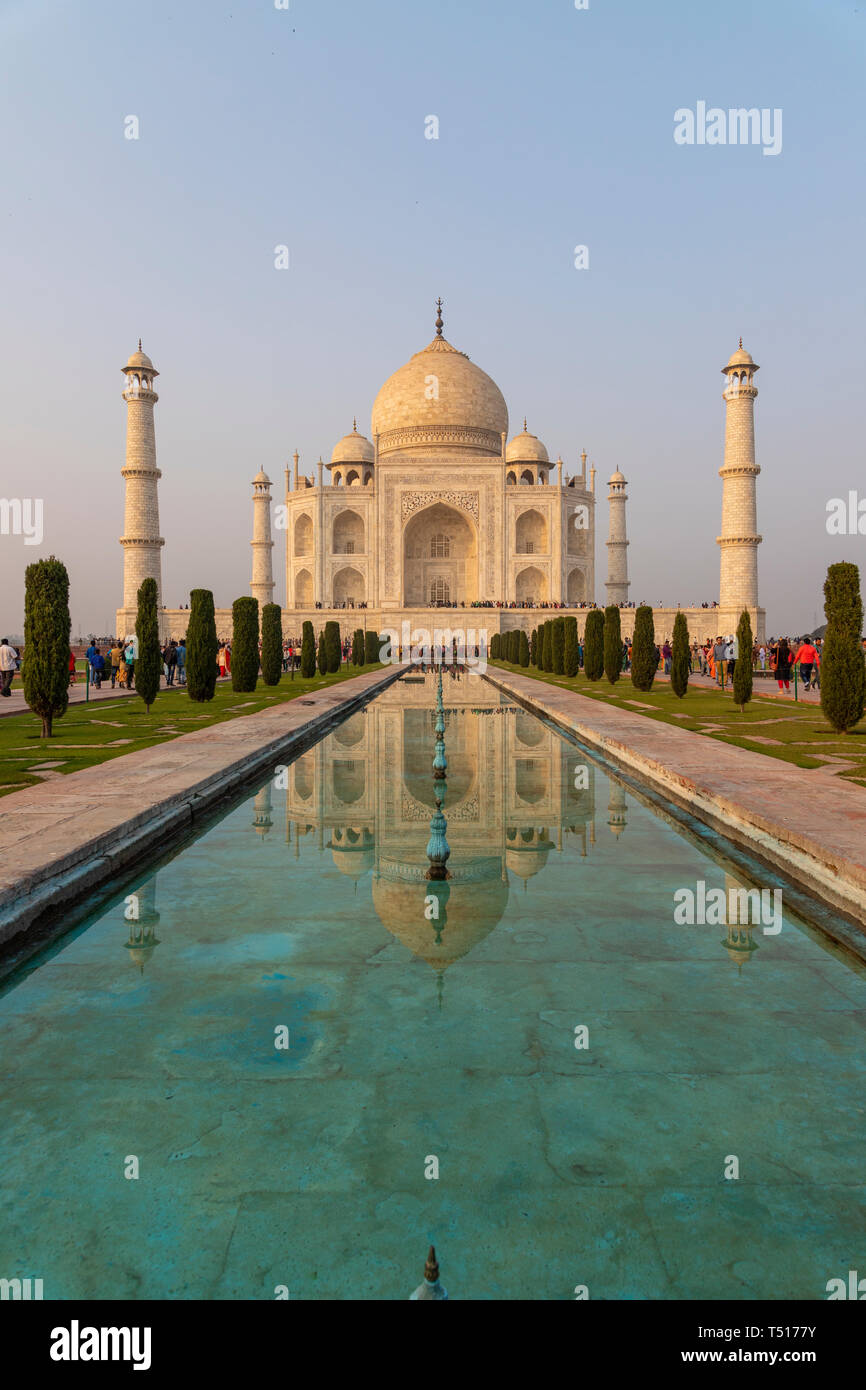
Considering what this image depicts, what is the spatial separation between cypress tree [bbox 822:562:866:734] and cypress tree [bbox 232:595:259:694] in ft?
30.8

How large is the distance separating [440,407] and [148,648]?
33.9 metres

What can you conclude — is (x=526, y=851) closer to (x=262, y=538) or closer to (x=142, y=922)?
(x=142, y=922)

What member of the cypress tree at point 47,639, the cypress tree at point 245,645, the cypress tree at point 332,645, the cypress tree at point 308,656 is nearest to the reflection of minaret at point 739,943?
the cypress tree at point 47,639

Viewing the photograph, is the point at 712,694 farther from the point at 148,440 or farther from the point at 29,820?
the point at 148,440

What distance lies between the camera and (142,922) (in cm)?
355

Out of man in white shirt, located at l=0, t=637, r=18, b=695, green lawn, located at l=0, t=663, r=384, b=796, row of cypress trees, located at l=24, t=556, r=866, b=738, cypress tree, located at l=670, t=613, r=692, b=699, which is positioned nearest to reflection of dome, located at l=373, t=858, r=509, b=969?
green lawn, located at l=0, t=663, r=384, b=796

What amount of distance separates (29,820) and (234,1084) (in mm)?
3087

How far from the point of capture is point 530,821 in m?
5.38

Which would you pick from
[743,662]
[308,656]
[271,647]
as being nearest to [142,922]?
[743,662]

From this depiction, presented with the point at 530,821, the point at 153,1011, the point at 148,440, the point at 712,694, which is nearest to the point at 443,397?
the point at 148,440

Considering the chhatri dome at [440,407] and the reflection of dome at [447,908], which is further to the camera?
the chhatri dome at [440,407]

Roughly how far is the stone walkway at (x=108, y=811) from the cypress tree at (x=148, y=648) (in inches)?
129

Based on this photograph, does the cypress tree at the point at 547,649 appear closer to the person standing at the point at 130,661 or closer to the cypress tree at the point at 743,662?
the person standing at the point at 130,661

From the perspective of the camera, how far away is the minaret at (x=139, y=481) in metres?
32.5
